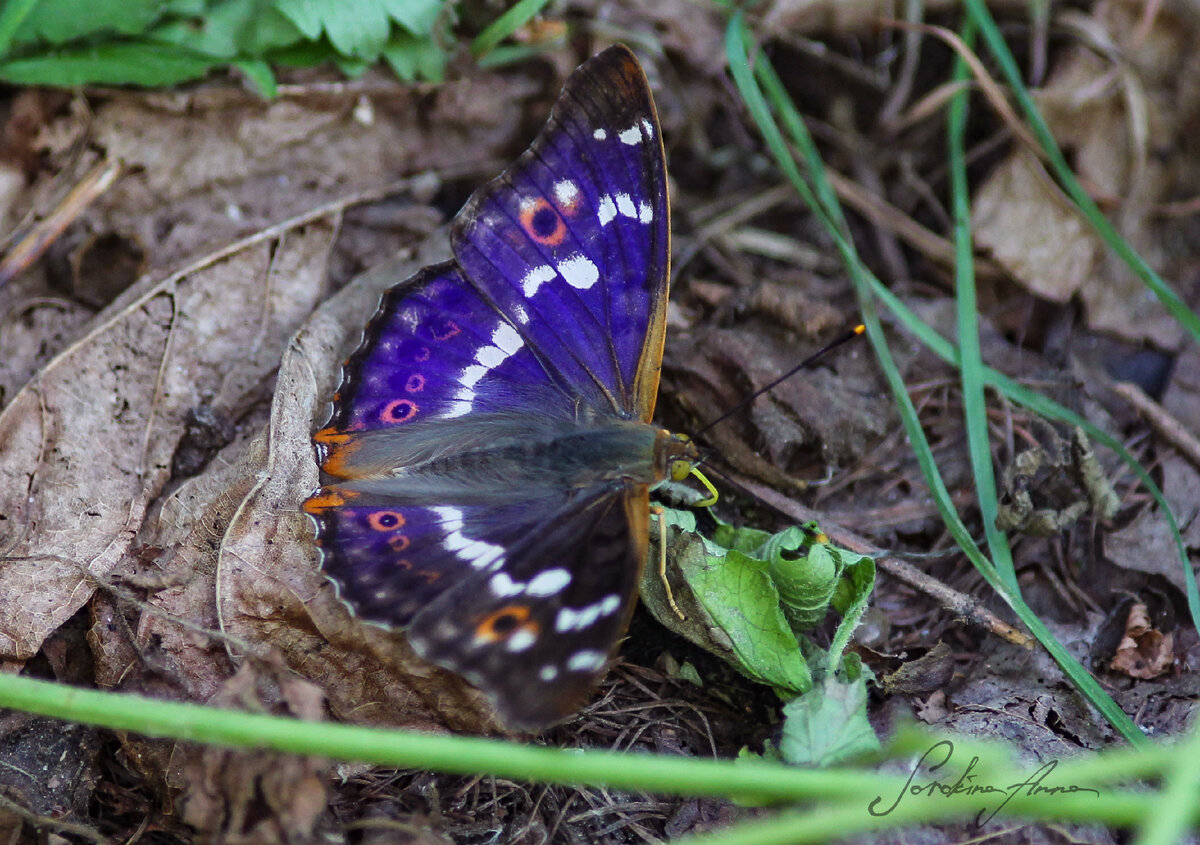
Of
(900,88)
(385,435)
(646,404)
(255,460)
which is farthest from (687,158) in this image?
(255,460)

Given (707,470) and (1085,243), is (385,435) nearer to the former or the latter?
(707,470)

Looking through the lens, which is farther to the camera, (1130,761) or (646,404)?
(646,404)

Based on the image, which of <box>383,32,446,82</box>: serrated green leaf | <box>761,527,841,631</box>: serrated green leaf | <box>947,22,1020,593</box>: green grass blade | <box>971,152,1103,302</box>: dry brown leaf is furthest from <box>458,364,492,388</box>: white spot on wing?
<box>971,152,1103,302</box>: dry brown leaf

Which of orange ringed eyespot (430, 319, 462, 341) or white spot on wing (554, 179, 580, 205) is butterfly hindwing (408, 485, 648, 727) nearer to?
orange ringed eyespot (430, 319, 462, 341)

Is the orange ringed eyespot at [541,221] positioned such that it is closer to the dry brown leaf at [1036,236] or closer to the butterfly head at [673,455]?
the butterfly head at [673,455]
